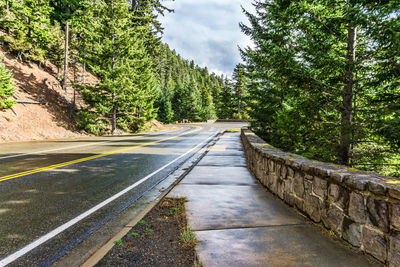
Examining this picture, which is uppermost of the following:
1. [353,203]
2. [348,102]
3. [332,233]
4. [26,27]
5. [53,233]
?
[26,27]

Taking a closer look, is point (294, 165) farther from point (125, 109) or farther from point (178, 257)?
point (125, 109)

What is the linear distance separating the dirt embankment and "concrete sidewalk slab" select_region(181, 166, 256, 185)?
14340 mm

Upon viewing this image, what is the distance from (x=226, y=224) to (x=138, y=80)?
85.5 feet

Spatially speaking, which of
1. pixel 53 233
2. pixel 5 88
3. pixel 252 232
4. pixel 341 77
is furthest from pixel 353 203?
pixel 5 88

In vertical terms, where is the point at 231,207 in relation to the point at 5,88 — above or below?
below

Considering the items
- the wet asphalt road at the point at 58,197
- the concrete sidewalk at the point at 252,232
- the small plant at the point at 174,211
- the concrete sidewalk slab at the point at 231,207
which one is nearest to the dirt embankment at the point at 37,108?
the wet asphalt road at the point at 58,197

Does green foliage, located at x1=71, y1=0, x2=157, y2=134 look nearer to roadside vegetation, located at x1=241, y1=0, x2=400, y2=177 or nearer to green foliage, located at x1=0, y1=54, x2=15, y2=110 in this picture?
green foliage, located at x1=0, y1=54, x2=15, y2=110

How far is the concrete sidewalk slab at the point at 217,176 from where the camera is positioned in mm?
6844

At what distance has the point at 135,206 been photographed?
16.4 feet

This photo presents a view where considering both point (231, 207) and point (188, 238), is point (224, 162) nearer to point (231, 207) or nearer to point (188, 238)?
point (231, 207)

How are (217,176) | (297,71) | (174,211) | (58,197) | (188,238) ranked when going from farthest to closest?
(297,71)
(217,176)
(58,197)
(174,211)
(188,238)

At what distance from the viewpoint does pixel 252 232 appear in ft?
12.1

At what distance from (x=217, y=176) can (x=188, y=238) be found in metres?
4.26

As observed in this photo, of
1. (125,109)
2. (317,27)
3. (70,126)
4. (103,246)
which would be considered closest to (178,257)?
(103,246)
